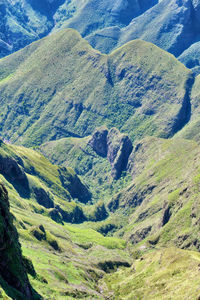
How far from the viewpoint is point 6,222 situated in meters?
129

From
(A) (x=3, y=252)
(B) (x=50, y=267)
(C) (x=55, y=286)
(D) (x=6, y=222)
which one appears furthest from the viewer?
(B) (x=50, y=267)

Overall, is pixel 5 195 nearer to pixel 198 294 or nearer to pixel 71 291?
pixel 71 291

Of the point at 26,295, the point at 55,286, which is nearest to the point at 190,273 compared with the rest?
the point at 55,286

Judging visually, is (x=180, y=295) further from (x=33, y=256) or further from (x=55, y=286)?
(x=33, y=256)

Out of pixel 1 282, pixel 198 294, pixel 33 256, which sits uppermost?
pixel 198 294

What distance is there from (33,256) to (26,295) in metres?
70.8

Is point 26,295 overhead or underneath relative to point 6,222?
underneath

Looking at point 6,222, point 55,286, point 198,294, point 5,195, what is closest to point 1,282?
point 6,222

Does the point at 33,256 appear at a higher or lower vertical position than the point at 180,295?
lower

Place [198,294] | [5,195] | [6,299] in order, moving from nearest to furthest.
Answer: [6,299] → [5,195] → [198,294]

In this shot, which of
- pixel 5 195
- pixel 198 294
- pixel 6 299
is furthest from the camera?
pixel 198 294

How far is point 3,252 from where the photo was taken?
12112 centimetres

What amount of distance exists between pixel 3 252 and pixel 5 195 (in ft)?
73.5

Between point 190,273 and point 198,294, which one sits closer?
point 198,294
